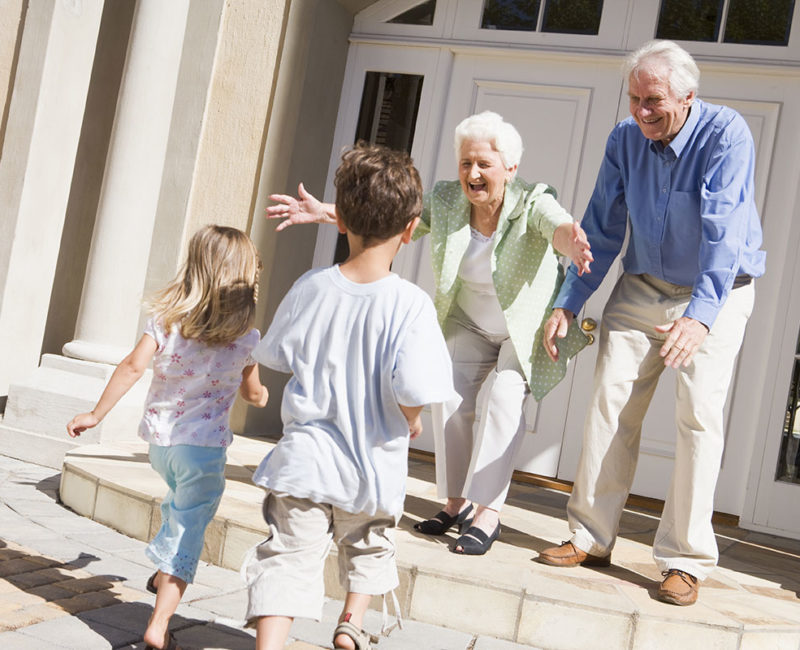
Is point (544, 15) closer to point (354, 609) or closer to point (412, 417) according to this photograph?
point (412, 417)

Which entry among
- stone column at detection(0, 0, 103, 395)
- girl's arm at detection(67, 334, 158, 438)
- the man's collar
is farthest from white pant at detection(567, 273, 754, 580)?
stone column at detection(0, 0, 103, 395)

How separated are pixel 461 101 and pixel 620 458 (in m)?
3.20

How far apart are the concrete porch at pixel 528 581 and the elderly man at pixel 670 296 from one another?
0.16 meters

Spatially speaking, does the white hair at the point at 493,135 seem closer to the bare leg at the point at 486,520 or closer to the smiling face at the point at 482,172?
the smiling face at the point at 482,172

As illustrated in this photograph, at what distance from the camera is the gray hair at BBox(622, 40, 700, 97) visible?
10.1 feet

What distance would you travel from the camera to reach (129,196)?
5129mm

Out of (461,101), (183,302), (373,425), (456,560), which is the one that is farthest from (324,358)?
(461,101)

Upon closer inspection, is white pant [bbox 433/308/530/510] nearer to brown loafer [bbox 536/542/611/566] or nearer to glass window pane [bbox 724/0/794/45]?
brown loafer [bbox 536/542/611/566]

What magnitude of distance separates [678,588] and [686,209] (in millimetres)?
1254

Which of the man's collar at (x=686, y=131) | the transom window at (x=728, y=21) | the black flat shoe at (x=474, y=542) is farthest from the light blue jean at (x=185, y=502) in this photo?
the transom window at (x=728, y=21)

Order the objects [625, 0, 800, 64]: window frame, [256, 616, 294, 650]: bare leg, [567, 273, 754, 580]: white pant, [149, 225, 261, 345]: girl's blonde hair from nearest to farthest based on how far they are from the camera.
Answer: [256, 616, 294, 650]: bare leg, [149, 225, 261, 345]: girl's blonde hair, [567, 273, 754, 580]: white pant, [625, 0, 800, 64]: window frame

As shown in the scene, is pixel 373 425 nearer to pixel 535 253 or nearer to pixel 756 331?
pixel 535 253

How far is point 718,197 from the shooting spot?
10.1ft

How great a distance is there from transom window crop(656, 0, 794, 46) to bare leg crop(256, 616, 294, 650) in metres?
4.44
